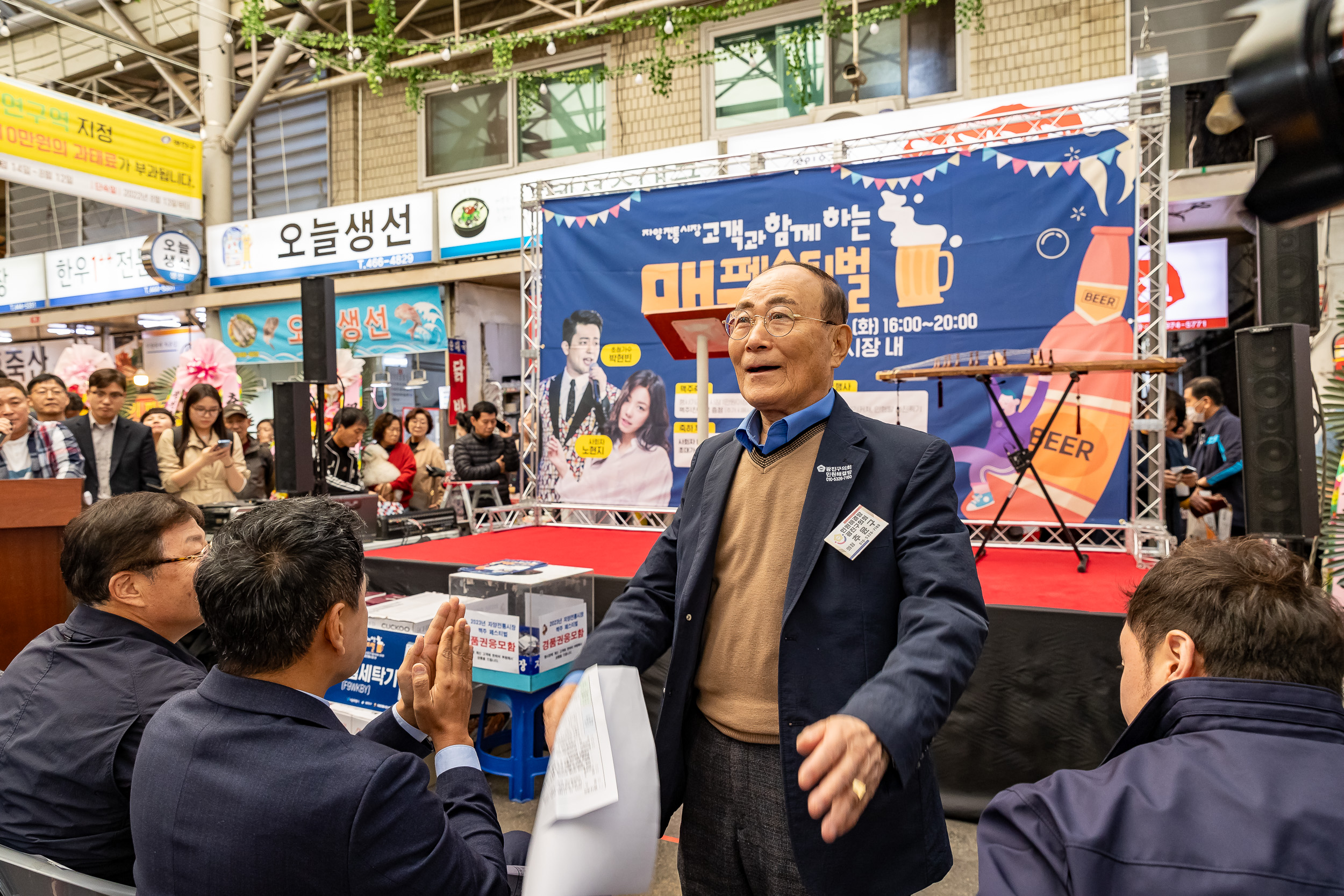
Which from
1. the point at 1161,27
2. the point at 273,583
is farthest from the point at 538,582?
the point at 1161,27

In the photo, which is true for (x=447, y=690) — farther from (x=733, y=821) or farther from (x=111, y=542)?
(x=111, y=542)

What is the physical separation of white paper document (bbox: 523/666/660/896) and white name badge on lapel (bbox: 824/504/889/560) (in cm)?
44

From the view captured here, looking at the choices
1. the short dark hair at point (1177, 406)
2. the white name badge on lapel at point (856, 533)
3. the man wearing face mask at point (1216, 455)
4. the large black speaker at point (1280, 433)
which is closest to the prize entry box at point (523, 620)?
the white name badge on lapel at point (856, 533)

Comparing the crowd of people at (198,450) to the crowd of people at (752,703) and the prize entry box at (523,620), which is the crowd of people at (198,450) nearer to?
the prize entry box at (523,620)

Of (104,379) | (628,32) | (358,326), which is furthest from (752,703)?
(358,326)

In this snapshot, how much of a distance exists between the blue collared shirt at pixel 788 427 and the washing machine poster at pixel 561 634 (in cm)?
162

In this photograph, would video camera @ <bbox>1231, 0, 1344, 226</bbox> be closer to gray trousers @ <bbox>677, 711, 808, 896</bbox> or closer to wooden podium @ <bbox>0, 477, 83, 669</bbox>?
gray trousers @ <bbox>677, 711, 808, 896</bbox>

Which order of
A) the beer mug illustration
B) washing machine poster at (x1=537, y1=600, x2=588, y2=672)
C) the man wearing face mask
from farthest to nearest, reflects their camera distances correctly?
the man wearing face mask < the beer mug illustration < washing machine poster at (x1=537, y1=600, x2=588, y2=672)

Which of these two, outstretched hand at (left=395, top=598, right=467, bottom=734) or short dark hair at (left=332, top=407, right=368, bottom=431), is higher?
short dark hair at (left=332, top=407, right=368, bottom=431)

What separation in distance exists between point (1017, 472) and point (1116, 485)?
1.75 feet

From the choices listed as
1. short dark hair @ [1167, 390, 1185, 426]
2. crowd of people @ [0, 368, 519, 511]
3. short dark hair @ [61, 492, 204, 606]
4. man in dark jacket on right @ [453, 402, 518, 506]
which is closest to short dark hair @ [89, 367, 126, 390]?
crowd of people @ [0, 368, 519, 511]

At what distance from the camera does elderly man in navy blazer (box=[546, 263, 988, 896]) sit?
1.26 m

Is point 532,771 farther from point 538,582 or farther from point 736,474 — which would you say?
point 736,474

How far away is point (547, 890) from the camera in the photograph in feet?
3.05
